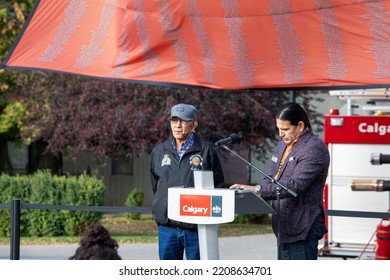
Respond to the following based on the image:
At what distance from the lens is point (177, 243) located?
730 centimetres

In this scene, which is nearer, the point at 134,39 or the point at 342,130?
the point at 134,39

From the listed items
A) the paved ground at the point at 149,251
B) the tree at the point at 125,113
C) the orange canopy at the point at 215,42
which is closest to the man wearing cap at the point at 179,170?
the orange canopy at the point at 215,42

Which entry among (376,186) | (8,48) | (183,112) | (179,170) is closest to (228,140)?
(183,112)

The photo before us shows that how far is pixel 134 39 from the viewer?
8.30 meters

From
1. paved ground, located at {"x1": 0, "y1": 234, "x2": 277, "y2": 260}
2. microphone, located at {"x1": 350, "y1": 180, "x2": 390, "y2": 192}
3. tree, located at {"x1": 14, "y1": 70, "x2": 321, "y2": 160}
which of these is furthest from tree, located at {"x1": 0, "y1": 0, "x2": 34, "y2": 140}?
→ microphone, located at {"x1": 350, "y1": 180, "x2": 390, "y2": 192}

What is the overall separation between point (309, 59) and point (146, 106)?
42.1ft

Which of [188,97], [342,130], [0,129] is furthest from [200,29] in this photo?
[0,129]

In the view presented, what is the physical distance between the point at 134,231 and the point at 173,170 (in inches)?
564

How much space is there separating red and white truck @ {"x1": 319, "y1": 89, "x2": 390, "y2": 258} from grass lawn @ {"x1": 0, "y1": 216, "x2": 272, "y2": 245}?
7713mm

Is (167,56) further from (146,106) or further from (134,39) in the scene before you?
(146,106)

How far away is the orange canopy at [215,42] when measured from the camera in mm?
7551

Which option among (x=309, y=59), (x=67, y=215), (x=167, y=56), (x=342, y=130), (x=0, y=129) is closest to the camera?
(x=309, y=59)

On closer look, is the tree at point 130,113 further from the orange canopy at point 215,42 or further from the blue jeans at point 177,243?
the blue jeans at point 177,243

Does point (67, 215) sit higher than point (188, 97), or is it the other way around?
point (188, 97)
